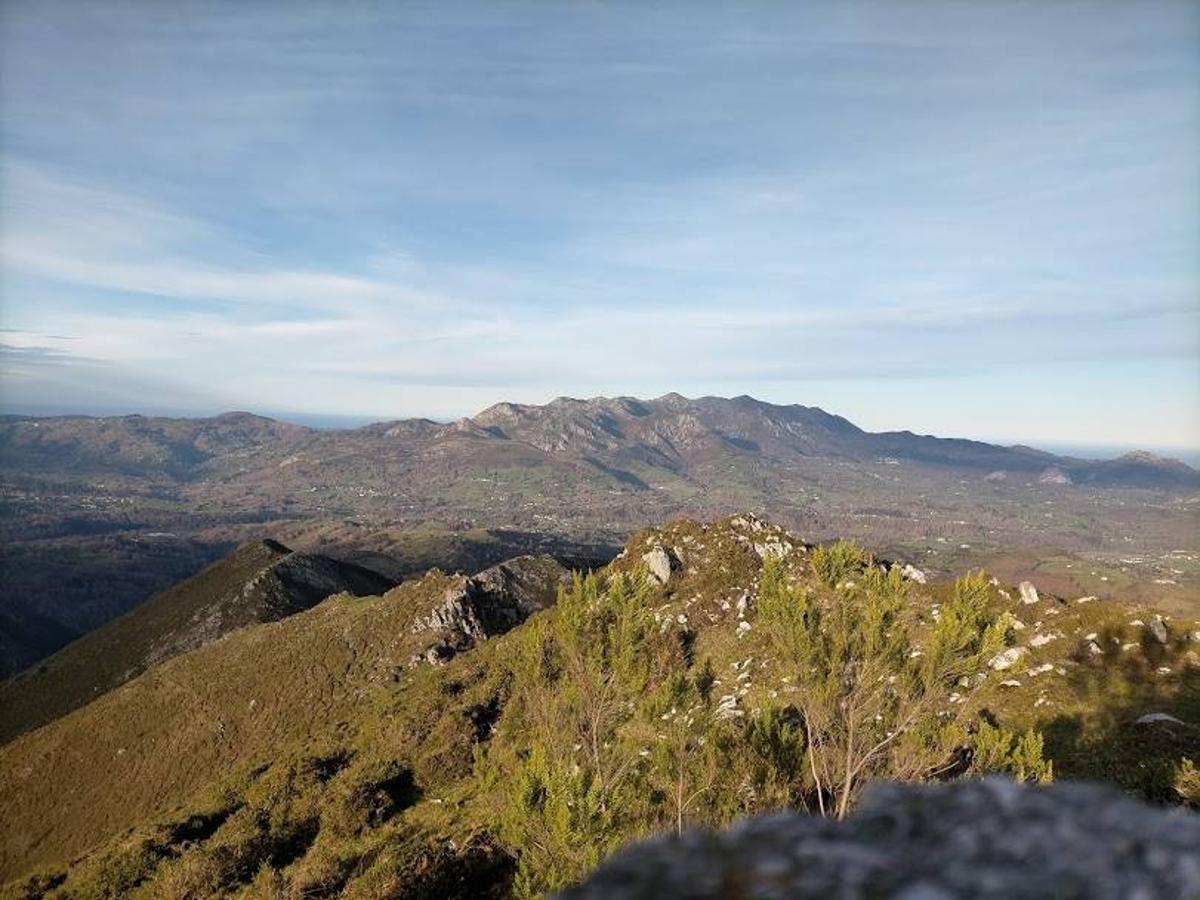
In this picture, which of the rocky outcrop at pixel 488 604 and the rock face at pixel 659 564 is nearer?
the rock face at pixel 659 564

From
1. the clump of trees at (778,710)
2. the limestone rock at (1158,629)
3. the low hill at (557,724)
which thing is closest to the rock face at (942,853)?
the low hill at (557,724)

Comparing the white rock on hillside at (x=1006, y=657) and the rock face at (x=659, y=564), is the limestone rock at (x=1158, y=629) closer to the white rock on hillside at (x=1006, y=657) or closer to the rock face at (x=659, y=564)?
the white rock on hillside at (x=1006, y=657)

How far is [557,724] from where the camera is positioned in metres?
22.2

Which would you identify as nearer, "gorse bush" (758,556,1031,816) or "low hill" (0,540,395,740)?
"gorse bush" (758,556,1031,816)

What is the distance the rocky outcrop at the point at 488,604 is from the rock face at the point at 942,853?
58.5 metres

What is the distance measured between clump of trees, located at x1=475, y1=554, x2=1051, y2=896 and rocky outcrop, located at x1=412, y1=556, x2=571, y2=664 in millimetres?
41699

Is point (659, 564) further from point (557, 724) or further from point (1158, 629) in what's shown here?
point (557, 724)

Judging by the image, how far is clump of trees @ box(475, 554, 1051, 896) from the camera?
715 inches

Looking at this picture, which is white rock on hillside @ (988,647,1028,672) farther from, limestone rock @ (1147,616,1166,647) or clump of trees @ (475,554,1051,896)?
clump of trees @ (475,554,1051,896)

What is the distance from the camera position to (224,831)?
40.8 meters

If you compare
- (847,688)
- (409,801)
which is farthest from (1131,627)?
(409,801)

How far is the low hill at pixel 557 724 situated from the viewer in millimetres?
19219

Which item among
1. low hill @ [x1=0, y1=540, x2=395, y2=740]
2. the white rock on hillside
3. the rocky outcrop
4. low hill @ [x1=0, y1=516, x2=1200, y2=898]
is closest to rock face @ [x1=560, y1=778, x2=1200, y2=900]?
low hill @ [x1=0, y1=516, x2=1200, y2=898]

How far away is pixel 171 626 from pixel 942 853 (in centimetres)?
14086
